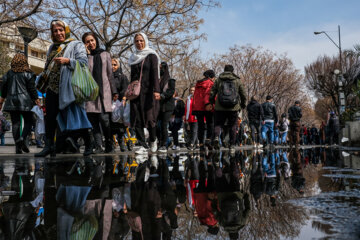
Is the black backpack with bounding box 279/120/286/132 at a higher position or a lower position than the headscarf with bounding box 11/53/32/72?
lower

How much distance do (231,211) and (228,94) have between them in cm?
627

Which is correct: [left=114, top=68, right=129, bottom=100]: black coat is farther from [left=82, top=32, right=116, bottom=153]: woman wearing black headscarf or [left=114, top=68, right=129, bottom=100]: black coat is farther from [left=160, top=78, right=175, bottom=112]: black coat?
[left=82, top=32, right=116, bottom=153]: woman wearing black headscarf

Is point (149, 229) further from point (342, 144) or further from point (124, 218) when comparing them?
point (342, 144)

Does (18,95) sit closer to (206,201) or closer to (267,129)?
(206,201)

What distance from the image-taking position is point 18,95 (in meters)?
7.77

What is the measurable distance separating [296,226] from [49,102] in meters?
5.11

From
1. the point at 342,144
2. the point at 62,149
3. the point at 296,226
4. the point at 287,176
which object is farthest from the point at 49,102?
the point at 342,144

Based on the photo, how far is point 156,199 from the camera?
2496mm

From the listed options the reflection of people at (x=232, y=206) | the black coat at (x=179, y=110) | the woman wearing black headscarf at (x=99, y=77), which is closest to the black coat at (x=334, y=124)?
the black coat at (x=179, y=110)

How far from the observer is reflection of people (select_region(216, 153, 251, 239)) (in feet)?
6.02

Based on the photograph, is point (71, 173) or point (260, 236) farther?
point (71, 173)

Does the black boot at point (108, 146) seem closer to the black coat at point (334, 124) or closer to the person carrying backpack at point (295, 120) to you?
the person carrying backpack at point (295, 120)

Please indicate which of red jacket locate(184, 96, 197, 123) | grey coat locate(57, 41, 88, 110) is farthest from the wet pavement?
red jacket locate(184, 96, 197, 123)

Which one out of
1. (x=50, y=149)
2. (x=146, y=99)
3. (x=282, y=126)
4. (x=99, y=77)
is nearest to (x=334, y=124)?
(x=282, y=126)
